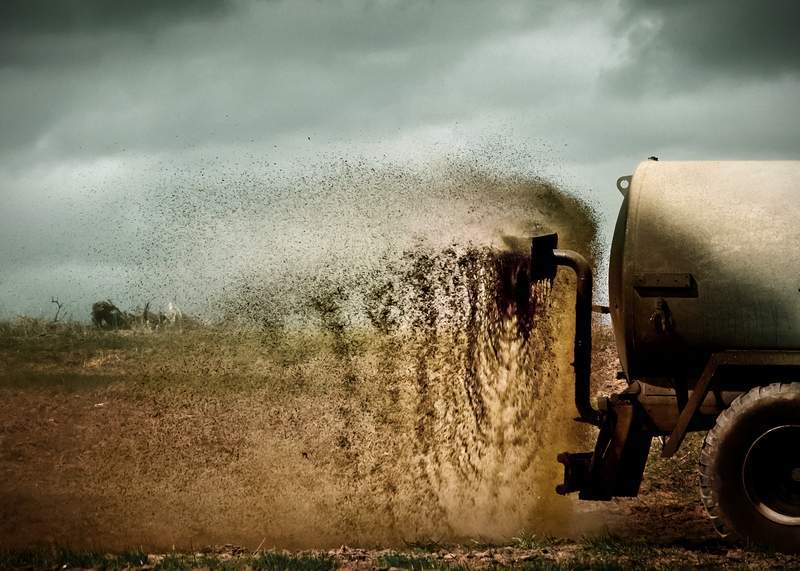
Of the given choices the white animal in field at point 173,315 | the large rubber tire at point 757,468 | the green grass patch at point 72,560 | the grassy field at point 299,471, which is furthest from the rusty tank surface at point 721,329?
the white animal in field at point 173,315

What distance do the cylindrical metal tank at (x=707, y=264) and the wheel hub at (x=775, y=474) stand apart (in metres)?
0.71

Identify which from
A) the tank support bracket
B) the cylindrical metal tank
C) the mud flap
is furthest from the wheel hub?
the mud flap

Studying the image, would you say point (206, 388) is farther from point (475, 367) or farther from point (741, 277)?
point (741, 277)

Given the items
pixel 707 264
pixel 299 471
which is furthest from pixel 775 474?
pixel 299 471

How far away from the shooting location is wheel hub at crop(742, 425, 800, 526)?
7590mm

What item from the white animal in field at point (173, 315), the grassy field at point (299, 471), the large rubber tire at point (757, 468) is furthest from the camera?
the white animal in field at point (173, 315)

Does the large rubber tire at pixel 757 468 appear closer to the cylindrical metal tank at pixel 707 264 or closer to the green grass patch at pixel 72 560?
the cylindrical metal tank at pixel 707 264

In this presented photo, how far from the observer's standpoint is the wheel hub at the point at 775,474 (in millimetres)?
7590

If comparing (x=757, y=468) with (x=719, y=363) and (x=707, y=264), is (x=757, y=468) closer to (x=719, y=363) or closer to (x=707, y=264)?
(x=719, y=363)

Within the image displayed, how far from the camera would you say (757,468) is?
766cm

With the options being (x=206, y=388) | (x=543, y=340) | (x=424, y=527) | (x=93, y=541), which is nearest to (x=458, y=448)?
(x=424, y=527)

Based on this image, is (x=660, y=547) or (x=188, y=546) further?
(x=188, y=546)

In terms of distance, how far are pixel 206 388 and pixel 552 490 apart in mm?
8626

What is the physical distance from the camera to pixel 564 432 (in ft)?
35.1
